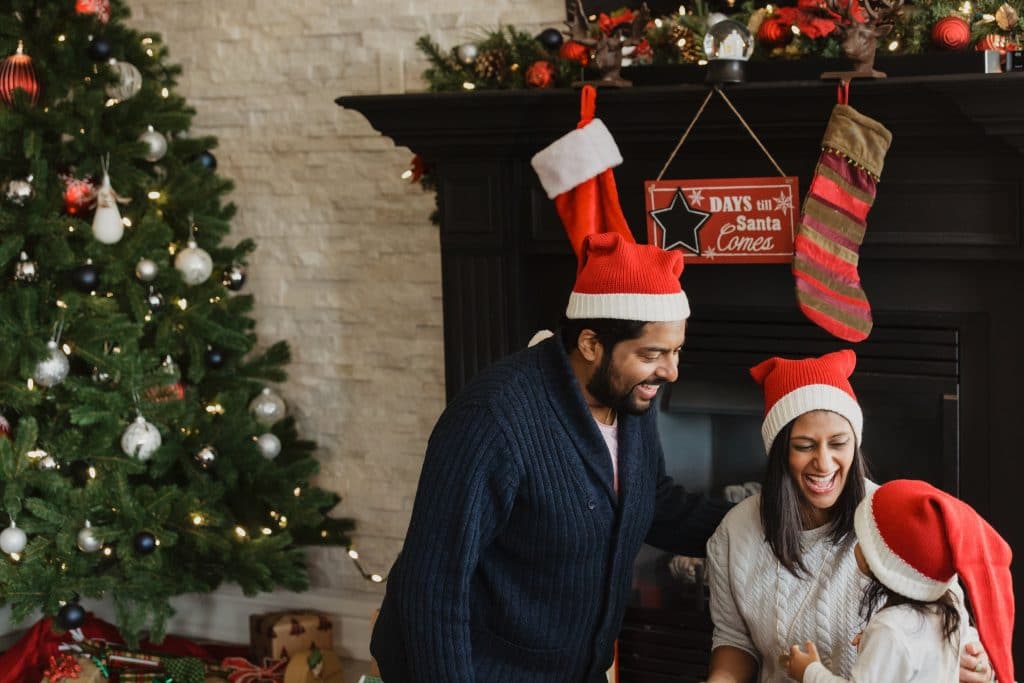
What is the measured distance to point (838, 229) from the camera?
2582 millimetres

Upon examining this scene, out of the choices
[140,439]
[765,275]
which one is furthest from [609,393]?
[140,439]

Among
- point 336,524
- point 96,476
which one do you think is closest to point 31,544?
point 96,476

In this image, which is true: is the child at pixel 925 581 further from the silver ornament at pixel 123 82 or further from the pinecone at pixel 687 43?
the silver ornament at pixel 123 82

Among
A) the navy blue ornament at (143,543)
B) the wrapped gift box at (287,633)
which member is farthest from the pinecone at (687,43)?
the wrapped gift box at (287,633)

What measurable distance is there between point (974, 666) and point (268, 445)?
2.00 meters

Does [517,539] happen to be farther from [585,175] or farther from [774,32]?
[774,32]

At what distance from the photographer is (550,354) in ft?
6.71

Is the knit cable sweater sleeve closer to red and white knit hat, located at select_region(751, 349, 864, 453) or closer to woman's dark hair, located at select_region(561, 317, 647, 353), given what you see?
woman's dark hair, located at select_region(561, 317, 647, 353)

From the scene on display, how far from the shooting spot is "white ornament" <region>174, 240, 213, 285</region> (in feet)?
10.6

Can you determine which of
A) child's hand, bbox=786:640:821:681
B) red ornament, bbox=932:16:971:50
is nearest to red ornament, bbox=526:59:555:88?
red ornament, bbox=932:16:971:50

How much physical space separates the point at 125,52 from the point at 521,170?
1.13 meters

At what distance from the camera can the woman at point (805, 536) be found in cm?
204

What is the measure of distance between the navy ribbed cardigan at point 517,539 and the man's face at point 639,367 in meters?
0.05

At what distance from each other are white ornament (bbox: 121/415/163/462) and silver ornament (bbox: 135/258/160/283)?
1.17ft
